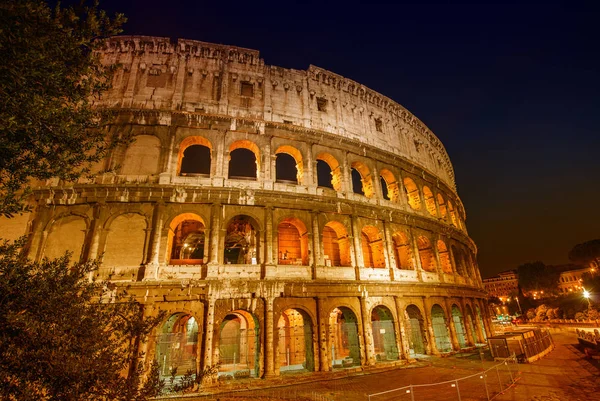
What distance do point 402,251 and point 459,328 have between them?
6.44 m

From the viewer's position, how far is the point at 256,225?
13.1 meters

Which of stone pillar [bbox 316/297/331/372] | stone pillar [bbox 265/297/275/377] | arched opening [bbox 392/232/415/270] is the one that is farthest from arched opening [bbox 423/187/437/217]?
stone pillar [bbox 265/297/275/377]

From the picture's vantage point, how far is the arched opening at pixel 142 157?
13281mm

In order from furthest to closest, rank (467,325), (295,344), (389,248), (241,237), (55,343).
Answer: (467,325) → (241,237) → (389,248) → (295,344) → (55,343)

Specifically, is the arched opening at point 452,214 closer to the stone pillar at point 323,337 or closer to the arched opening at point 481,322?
the arched opening at point 481,322

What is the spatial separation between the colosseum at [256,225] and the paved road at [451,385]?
1.21 m

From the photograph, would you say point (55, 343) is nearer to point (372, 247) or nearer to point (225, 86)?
point (225, 86)

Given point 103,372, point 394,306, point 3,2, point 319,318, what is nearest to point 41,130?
point 3,2

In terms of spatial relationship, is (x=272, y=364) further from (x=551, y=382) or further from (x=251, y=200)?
(x=551, y=382)

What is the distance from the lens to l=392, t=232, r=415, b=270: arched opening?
16453 millimetres

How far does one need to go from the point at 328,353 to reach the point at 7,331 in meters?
10.6

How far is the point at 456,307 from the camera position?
1838 cm

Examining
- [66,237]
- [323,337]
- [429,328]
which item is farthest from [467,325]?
[66,237]

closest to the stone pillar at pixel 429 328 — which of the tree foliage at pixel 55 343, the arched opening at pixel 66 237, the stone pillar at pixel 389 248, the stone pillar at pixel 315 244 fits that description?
the stone pillar at pixel 389 248
